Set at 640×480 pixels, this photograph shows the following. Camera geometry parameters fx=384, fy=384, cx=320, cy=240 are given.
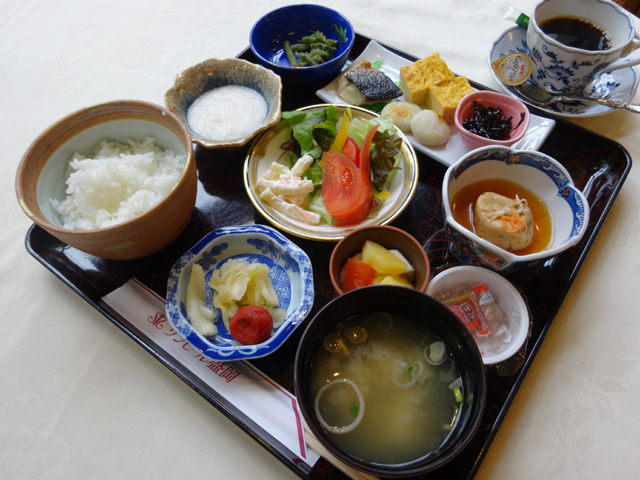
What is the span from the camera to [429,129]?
1.68 m

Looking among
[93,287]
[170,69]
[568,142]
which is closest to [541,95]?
[568,142]

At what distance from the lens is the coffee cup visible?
1661mm

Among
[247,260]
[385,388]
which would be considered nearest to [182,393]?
[247,260]

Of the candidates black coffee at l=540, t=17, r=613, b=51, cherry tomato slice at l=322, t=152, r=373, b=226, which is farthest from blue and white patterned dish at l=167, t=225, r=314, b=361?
black coffee at l=540, t=17, r=613, b=51

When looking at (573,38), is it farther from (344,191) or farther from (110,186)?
(110,186)

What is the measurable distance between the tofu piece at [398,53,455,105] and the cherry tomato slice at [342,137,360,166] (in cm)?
41

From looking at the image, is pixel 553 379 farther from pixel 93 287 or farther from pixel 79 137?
pixel 79 137

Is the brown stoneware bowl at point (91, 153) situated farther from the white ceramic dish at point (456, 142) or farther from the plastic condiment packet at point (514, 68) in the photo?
the plastic condiment packet at point (514, 68)

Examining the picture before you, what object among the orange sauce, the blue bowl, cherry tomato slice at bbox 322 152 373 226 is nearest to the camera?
the orange sauce

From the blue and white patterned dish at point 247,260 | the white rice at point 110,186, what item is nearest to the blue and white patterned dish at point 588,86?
the blue and white patterned dish at point 247,260

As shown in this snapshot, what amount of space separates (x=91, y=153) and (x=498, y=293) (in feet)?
5.28

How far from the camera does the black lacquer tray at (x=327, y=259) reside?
3.80 feet

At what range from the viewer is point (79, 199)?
136cm

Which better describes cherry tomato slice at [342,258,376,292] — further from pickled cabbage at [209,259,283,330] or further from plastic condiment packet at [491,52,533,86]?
plastic condiment packet at [491,52,533,86]
